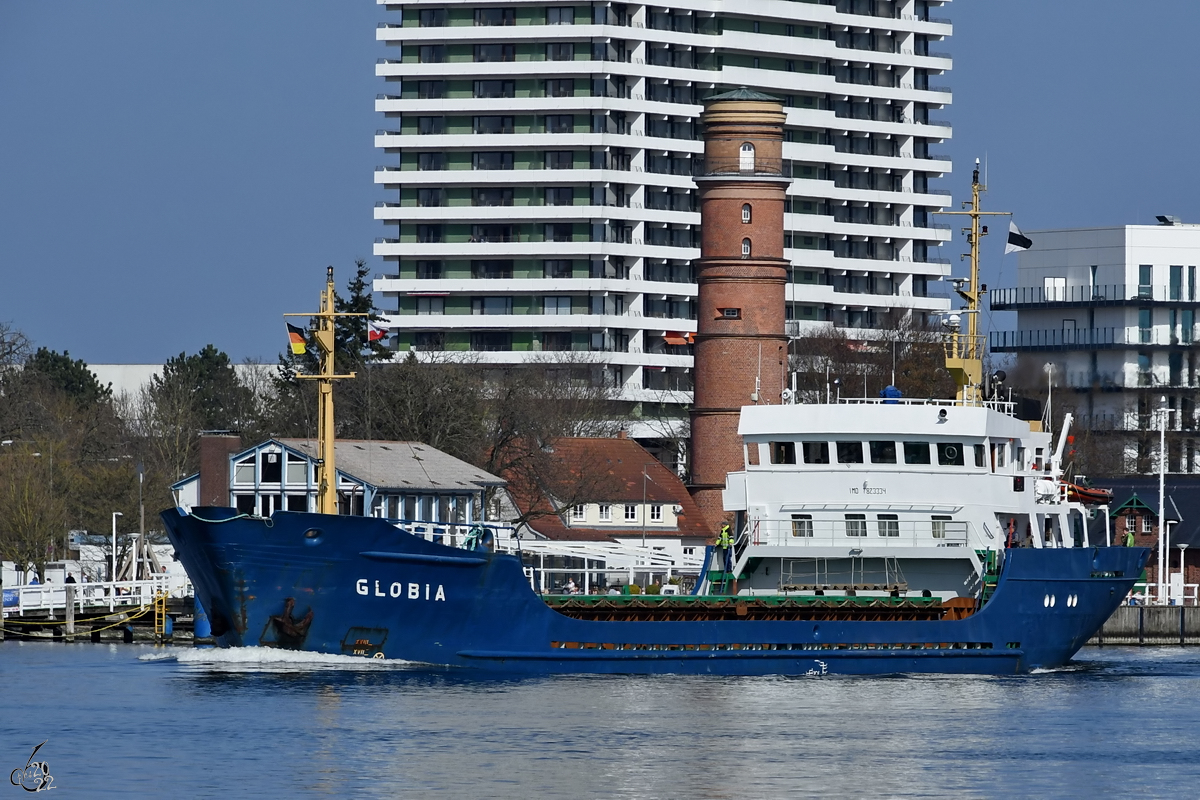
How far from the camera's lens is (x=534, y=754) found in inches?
1335

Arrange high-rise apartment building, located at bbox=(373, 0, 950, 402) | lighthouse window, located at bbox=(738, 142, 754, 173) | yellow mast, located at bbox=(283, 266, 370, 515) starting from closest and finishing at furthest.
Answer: yellow mast, located at bbox=(283, 266, 370, 515)
lighthouse window, located at bbox=(738, 142, 754, 173)
high-rise apartment building, located at bbox=(373, 0, 950, 402)

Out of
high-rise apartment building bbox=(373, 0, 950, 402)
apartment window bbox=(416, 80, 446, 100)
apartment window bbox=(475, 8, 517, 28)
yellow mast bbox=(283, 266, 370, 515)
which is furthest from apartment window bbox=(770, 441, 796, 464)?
apartment window bbox=(416, 80, 446, 100)

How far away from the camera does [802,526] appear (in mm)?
46812

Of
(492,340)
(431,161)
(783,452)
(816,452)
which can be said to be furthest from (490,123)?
(816,452)

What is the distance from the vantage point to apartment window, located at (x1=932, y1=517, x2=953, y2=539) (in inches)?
1823

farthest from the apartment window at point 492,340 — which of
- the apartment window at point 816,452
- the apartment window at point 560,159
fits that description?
the apartment window at point 816,452

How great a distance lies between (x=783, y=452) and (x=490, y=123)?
7079 cm

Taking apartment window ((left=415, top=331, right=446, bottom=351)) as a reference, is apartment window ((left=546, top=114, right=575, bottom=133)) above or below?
above

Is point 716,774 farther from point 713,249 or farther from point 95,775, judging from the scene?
point 713,249

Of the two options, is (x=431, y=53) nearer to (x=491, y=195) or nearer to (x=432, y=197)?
(x=432, y=197)

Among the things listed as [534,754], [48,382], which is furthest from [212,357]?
[534,754]

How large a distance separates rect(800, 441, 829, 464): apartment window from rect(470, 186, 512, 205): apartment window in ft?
231

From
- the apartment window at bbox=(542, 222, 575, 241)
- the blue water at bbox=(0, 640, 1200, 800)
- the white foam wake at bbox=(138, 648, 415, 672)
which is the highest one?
the apartment window at bbox=(542, 222, 575, 241)

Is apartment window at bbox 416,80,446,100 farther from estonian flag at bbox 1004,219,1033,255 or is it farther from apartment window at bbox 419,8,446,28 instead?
estonian flag at bbox 1004,219,1033,255
